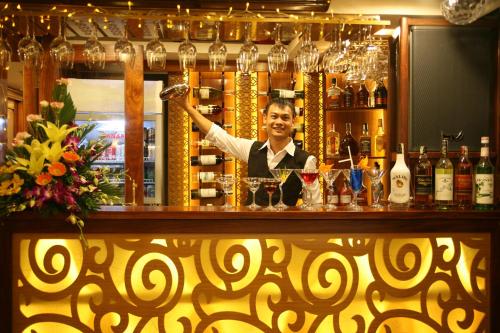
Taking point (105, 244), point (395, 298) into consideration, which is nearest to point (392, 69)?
point (395, 298)

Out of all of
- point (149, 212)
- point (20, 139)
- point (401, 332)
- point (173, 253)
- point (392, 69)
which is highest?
point (392, 69)

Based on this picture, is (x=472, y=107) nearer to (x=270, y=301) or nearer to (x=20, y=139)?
(x=270, y=301)

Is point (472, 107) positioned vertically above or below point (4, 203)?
above

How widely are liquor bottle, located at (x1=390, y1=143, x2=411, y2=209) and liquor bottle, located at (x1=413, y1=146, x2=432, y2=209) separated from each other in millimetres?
53

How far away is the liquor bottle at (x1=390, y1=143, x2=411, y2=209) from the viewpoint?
7.43ft

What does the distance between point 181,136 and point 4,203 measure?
2919 mm

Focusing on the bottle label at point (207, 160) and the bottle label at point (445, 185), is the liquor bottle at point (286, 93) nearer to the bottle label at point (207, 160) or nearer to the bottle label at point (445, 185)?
the bottle label at point (207, 160)

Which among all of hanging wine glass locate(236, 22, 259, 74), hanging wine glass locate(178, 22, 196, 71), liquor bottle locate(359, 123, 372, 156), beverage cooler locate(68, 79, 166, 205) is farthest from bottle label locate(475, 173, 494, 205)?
beverage cooler locate(68, 79, 166, 205)

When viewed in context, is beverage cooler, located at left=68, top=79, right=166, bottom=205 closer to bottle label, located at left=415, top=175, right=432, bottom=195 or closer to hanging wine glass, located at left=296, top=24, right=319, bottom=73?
hanging wine glass, located at left=296, top=24, right=319, bottom=73

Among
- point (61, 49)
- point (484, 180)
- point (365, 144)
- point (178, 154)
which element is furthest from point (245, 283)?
point (178, 154)

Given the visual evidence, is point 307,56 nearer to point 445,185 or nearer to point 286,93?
point 445,185

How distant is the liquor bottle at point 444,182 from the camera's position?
2238 millimetres

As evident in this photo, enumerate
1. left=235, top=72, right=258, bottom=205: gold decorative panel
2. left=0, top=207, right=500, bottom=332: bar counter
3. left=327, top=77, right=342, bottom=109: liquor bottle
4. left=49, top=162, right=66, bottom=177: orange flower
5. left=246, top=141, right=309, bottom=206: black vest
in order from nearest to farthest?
left=49, top=162, right=66, bottom=177: orange flower < left=0, top=207, right=500, bottom=332: bar counter < left=246, top=141, right=309, bottom=206: black vest < left=327, top=77, right=342, bottom=109: liquor bottle < left=235, top=72, right=258, bottom=205: gold decorative panel

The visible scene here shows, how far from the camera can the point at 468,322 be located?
7.38 feet
